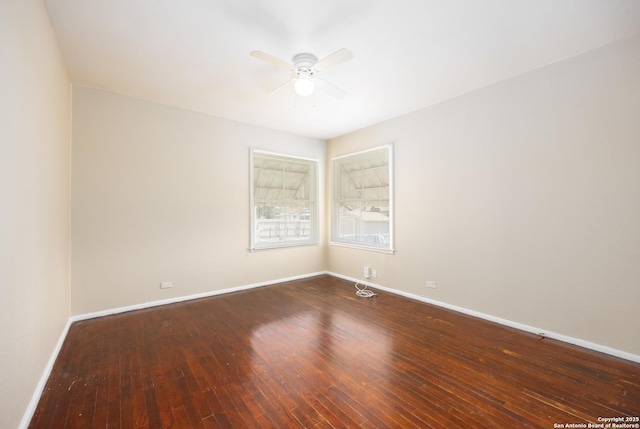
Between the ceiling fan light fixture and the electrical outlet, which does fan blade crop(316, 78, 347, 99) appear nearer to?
the ceiling fan light fixture

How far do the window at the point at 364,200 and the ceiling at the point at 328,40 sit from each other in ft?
4.66

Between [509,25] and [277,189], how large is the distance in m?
3.91

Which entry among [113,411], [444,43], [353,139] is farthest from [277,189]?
[113,411]

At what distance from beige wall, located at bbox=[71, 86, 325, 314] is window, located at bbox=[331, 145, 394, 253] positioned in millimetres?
1509

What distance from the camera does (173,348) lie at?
2.61 m

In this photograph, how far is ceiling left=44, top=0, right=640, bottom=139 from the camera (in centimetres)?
204

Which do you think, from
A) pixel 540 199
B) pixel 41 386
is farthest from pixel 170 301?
pixel 540 199

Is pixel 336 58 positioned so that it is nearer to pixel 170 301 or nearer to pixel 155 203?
pixel 155 203

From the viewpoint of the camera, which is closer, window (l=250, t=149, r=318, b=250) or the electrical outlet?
the electrical outlet

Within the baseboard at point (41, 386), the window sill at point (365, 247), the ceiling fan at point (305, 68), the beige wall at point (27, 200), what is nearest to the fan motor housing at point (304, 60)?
the ceiling fan at point (305, 68)

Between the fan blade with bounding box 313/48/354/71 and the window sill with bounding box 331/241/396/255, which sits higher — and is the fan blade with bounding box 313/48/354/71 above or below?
above

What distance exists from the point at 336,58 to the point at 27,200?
246 centimetres

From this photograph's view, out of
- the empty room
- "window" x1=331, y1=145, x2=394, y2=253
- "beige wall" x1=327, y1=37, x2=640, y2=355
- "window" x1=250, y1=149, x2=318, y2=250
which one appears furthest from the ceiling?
"window" x1=250, y1=149, x2=318, y2=250

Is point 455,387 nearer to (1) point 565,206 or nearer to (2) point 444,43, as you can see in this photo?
(1) point 565,206
